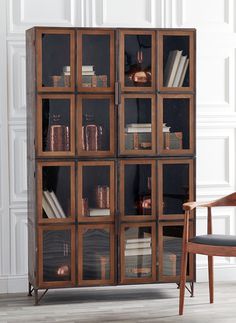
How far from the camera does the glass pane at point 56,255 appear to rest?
466cm

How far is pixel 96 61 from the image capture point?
15.2ft

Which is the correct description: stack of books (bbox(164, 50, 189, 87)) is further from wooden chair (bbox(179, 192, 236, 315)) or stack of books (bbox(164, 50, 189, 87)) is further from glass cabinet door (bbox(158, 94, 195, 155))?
wooden chair (bbox(179, 192, 236, 315))

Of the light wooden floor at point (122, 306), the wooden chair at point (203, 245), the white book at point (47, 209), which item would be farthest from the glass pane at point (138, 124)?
the light wooden floor at point (122, 306)

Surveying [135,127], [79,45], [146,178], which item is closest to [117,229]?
[146,178]

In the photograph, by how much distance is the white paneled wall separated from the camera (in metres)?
5.01

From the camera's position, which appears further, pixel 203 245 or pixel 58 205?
pixel 58 205

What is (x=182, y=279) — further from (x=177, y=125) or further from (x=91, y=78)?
(x=91, y=78)

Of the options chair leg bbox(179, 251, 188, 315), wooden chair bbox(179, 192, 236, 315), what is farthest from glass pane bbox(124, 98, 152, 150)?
chair leg bbox(179, 251, 188, 315)

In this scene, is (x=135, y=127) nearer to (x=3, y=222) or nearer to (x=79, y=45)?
(x=79, y=45)

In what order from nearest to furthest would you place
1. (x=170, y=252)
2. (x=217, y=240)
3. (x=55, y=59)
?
(x=217, y=240) → (x=55, y=59) → (x=170, y=252)

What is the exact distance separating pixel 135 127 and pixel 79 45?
2.12 feet

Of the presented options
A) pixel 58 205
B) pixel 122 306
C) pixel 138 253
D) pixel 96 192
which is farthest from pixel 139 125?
pixel 122 306

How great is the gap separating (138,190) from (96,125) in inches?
20.3

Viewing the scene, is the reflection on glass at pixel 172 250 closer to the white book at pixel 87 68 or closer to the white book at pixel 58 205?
the white book at pixel 58 205
